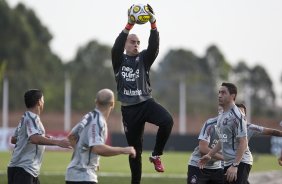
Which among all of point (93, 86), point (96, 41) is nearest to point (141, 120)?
point (93, 86)

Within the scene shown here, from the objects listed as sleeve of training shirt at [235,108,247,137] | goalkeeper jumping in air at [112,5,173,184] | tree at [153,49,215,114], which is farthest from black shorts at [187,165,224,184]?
tree at [153,49,215,114]

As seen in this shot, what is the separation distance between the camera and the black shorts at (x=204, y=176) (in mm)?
15195

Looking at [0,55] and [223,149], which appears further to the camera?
[0,55]

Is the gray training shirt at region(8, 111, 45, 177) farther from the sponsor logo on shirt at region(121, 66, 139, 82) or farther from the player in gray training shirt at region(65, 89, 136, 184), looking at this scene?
the player in gray training shirt at region(65, 89, 136, 184)

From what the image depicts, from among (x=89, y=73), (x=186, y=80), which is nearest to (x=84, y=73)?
(x=89, y=73)

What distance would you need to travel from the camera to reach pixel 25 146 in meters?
13.1

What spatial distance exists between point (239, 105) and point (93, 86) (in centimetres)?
6505

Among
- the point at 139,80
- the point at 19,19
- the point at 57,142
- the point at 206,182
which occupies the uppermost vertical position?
the point at 19,19

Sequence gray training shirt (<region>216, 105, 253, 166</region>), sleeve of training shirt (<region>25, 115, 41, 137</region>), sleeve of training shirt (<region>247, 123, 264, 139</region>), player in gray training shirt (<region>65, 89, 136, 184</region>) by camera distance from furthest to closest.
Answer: sleeve of training shirt (<region>247, 123, 264, 139</region>) < gray training shirt (<region>216, 105, 253, 166</region>) < sleeve of training shirt (<region>25, 115, 41, 137</region>) < player in gray training shirt (<region>65, 89, 136, 184</region>)

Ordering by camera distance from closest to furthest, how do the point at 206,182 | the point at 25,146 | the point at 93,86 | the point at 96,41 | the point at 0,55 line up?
the point at 25,146
the point at 206,182
the point at 93,86
the point at 0,55
the point at 96,41

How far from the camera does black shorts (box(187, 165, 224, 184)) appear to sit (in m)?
15.2

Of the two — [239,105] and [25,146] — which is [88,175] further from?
[239,105]

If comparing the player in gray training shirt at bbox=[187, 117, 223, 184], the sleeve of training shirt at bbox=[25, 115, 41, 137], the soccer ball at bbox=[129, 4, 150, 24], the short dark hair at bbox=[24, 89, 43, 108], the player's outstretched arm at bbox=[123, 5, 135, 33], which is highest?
the soccer ball at bbox=[129, 4, 150, 24]

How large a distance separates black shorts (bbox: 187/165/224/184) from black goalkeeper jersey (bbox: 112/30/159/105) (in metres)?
2.07
